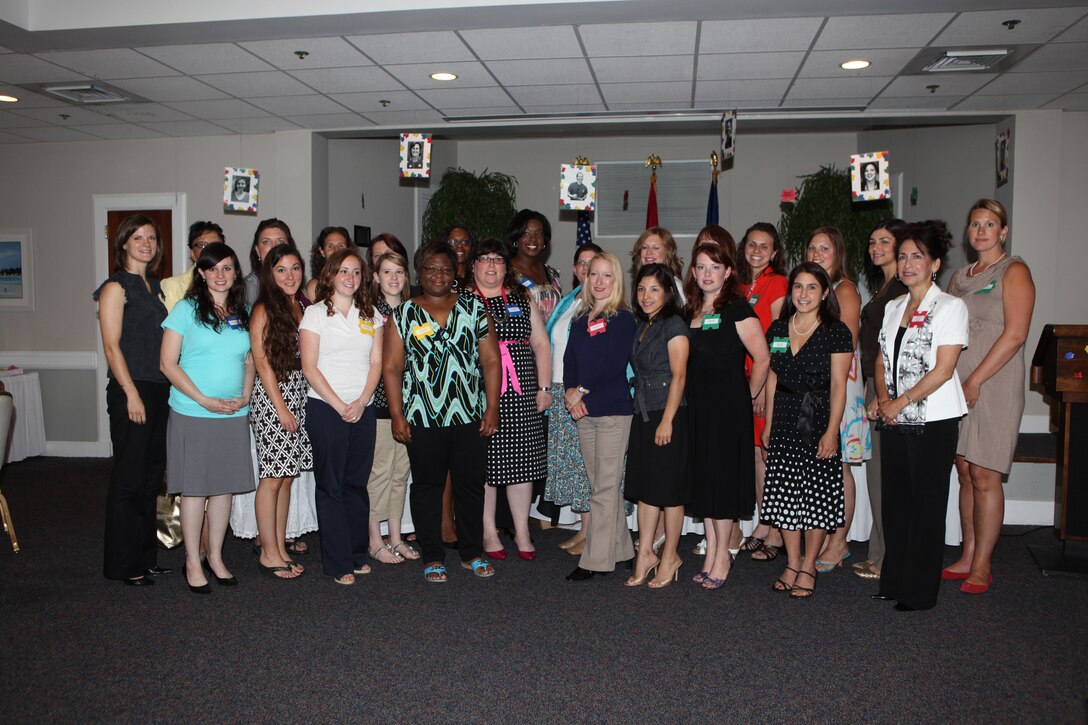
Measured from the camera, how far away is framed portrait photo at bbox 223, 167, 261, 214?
5.83 meters

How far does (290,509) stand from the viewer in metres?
4.52

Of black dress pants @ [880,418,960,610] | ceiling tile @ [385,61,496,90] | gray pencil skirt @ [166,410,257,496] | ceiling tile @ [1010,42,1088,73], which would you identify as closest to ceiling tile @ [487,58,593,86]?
ceiling tile @ [385,61,496,90]

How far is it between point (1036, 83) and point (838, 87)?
1327 mm

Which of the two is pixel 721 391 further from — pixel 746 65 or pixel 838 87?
pixel 838 87

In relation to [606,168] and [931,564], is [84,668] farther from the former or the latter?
[606,168]

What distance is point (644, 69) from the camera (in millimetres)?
5461

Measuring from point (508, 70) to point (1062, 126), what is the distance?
4462 mm

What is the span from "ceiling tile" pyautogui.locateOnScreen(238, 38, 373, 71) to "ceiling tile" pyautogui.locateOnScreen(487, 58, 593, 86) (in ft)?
2.89

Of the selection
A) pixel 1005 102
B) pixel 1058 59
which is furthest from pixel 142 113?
pixel 1005 102

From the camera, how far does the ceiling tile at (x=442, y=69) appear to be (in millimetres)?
5383

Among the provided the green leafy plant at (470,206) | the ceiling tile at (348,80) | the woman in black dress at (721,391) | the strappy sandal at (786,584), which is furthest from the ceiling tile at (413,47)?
the green leafy plant at (470,206)

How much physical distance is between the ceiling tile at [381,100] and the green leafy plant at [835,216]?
13.0 ft

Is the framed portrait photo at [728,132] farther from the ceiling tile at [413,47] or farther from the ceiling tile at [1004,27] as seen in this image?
the ceiling tile at [413,47]

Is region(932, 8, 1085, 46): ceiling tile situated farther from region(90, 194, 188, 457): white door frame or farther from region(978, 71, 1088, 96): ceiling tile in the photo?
region(90, 194, 188, 457): white door frame
